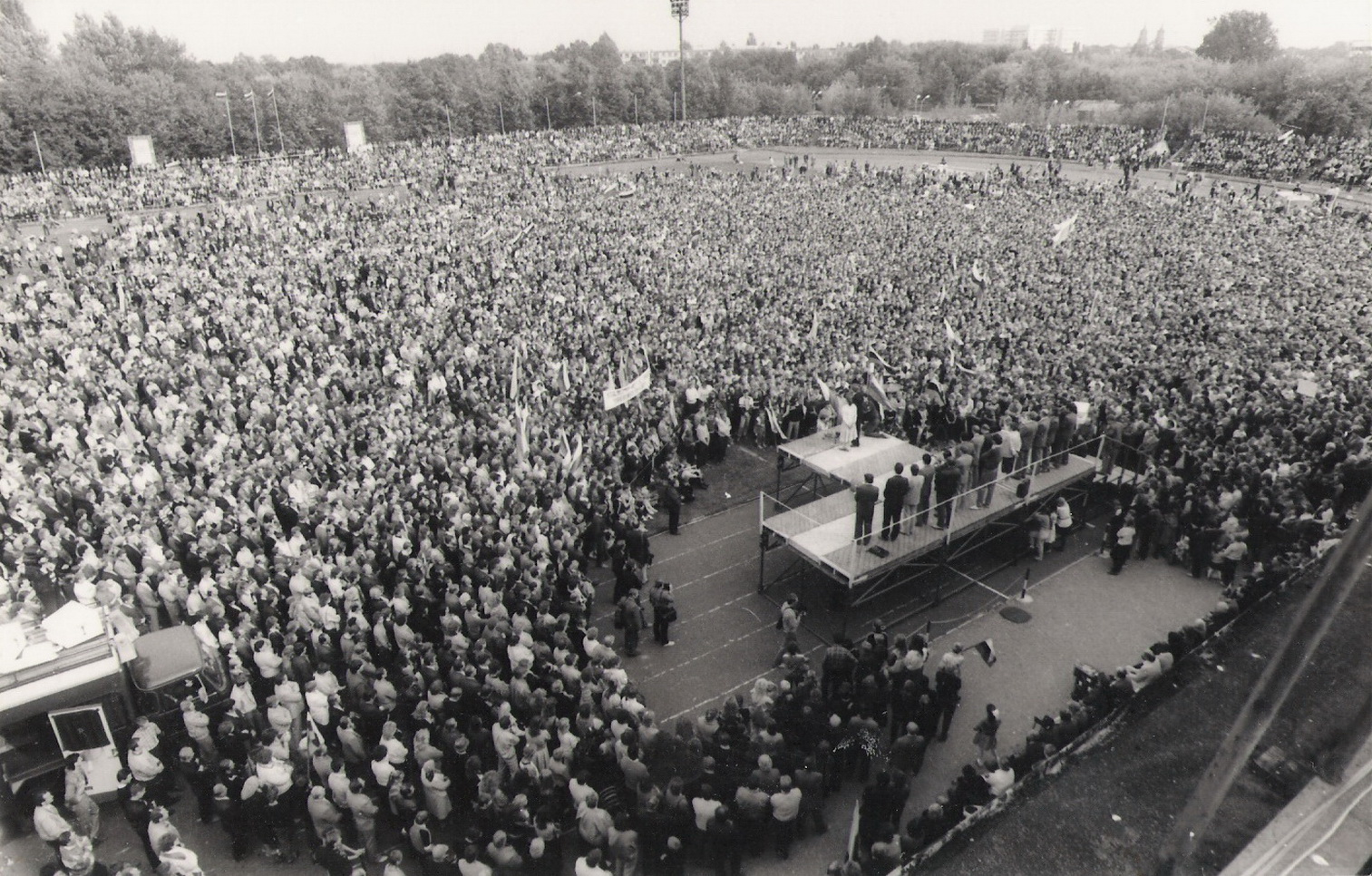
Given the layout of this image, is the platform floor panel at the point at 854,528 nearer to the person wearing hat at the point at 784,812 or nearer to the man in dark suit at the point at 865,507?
the man in dark suit at the point at 865,507

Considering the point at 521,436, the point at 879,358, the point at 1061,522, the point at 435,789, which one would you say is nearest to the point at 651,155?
the point at 879,358

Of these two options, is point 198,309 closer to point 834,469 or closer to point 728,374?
point 728,374

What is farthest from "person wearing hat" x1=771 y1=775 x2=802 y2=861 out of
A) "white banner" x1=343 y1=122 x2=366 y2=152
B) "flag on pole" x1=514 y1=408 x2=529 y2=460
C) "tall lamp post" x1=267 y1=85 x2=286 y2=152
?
"tall lamp post" x1=267 y1=85 x2=286 y2=152

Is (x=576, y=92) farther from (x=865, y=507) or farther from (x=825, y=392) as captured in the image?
(x=865, y=507)

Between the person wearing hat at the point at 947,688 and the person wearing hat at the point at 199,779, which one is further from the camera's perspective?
the person wearing hat at the point at 947,688

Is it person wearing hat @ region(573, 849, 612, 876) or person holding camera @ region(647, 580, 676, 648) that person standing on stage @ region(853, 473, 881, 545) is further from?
person wearing hat @ region(573, 849, 612, 876)

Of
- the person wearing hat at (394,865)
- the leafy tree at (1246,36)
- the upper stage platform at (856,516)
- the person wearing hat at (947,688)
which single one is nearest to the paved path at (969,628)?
the person wearing hat at (947,688)
